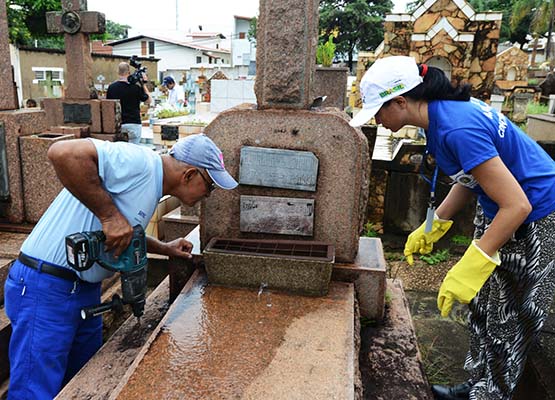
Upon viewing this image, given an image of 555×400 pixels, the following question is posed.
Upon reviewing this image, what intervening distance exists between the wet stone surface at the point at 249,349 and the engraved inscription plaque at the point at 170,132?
25.2 ft

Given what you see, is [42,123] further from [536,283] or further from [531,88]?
[531,88]

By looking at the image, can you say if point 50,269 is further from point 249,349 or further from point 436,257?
point 436,257

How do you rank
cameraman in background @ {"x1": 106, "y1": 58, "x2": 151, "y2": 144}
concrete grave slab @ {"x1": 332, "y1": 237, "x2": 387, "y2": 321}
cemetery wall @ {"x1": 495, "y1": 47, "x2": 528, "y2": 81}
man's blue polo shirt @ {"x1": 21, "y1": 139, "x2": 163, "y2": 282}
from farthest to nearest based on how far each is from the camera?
cemetery wall @ {"x1": 495, "y1": 47, "x2": 528, "y2": 81} < cameraman in background @ {"x1": 106, "y1": 58, "x2": 151, "y2": 144} < concrete grave slab @ {"x1": 332, "y1": 237, "x2": 387, "y2": 321} < man's blue polo shirt @ {"x1": 21, "y1": 139, "x2": 163, "y2": 282}

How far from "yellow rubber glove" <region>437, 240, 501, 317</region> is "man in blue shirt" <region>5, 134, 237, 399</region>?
114cm

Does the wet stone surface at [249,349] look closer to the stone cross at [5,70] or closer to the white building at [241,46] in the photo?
the stone cross at [5,70]

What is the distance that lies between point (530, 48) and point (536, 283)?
4318 centimetres

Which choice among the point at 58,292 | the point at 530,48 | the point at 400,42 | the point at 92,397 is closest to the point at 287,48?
the point at 58,292

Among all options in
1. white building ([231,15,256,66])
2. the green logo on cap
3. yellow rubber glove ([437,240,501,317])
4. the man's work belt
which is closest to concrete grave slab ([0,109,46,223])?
the man's work belt

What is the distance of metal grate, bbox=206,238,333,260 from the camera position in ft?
8.43

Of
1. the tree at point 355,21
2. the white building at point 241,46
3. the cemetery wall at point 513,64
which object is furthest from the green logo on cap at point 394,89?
the tree at point 355,21

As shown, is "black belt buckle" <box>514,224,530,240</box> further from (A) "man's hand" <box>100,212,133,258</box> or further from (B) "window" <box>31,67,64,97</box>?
(B) "window" <box>31,67,64,97</box>

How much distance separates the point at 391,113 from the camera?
2.23 m

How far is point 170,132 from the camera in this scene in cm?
990

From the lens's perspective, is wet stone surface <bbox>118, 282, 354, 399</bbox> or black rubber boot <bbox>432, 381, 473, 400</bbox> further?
black rubber boot <bbox>432, 381, 473, 400</bbox>
